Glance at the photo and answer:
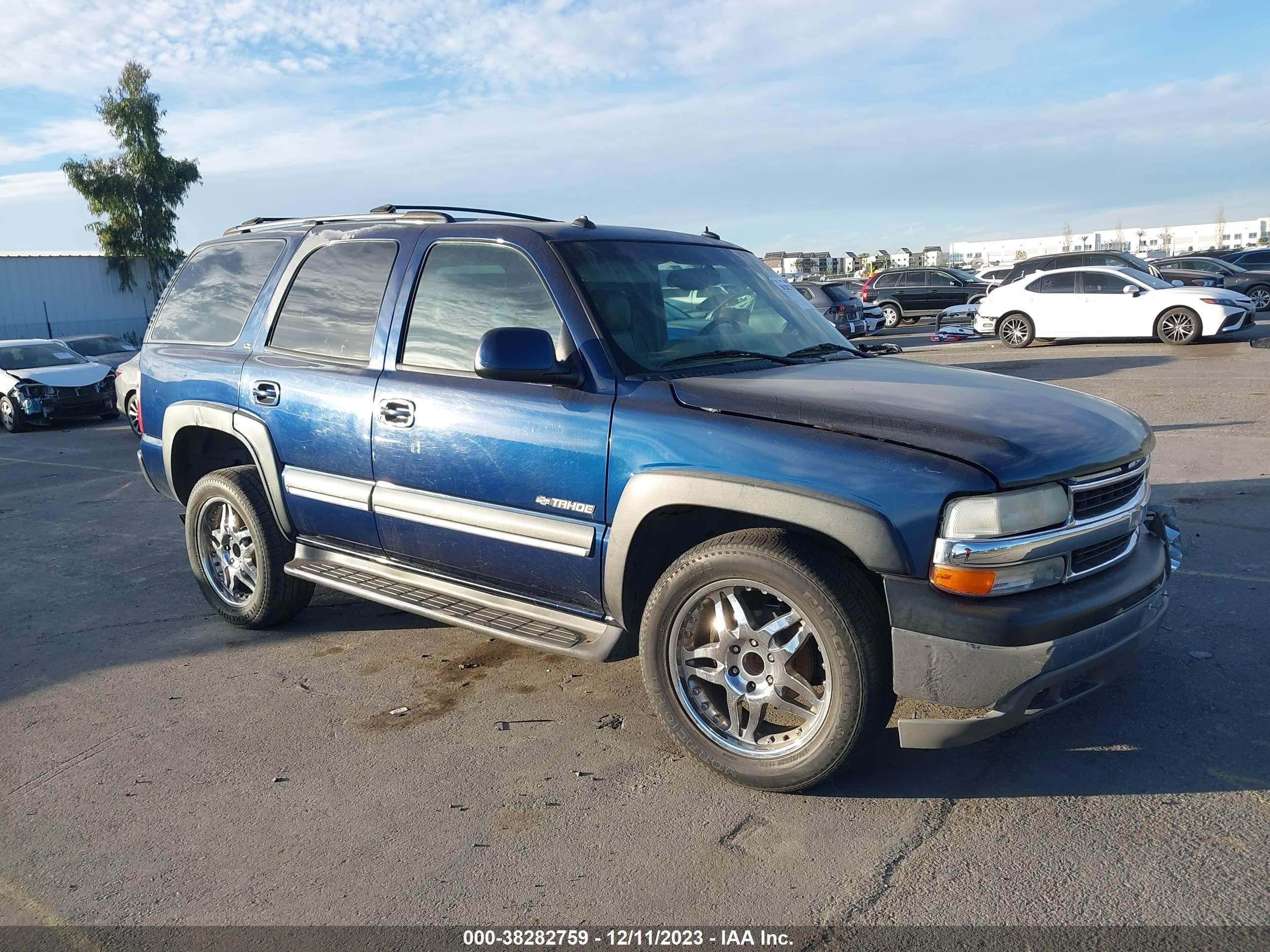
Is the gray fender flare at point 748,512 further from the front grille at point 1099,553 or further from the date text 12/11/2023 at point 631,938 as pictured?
the date text 12/11/2023 at point 631,938

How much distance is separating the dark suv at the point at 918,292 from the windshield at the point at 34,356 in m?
20.3

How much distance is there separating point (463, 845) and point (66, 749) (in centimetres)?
188

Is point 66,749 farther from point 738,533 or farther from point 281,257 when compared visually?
point 738,533

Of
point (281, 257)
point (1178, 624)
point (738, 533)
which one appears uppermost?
point (281, 257)

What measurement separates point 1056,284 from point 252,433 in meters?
18.0

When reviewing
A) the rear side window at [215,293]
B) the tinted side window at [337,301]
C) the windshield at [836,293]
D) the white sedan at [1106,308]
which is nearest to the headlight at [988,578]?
the tinted side window at [337,301]

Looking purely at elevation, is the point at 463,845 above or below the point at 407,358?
below

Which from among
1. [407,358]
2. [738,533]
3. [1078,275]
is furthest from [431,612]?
[1078,275]

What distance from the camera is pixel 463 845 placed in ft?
10.6

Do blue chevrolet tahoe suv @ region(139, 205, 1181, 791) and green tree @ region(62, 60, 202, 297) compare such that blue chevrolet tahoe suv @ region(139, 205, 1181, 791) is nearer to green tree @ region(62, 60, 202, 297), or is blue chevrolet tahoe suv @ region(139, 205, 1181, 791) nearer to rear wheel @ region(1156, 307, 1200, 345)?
rear wheel @ region(1156, 307, 1200, 345)

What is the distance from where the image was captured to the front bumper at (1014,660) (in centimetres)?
302

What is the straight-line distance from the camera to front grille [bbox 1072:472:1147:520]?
3223 mm

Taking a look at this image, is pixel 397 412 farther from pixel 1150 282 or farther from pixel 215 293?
pixel 1150 282

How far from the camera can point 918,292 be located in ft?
96.8
